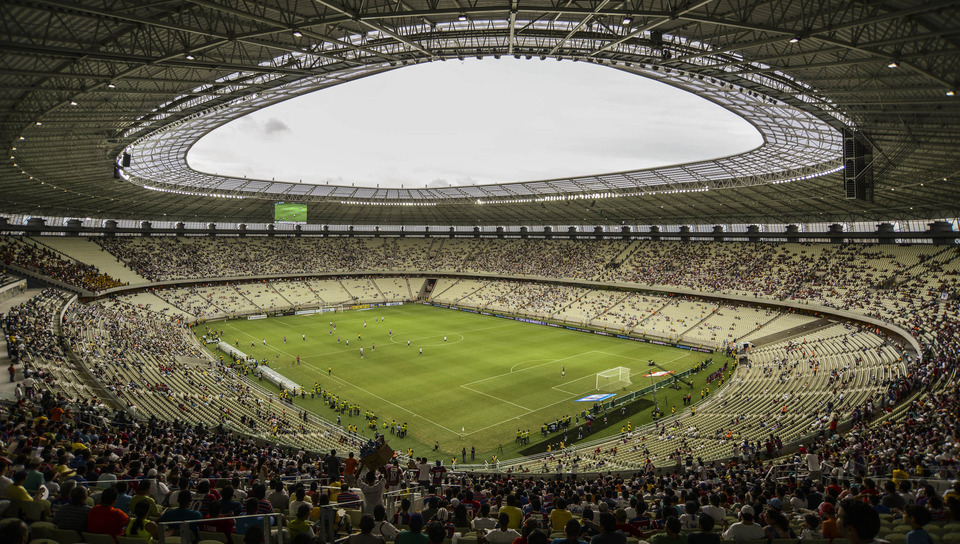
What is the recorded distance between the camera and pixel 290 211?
6309 centimetres

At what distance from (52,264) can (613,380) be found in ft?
188

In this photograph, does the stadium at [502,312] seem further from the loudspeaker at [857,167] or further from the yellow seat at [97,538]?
the loudspeaker at [857,167]

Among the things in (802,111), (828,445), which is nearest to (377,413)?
(828,445)

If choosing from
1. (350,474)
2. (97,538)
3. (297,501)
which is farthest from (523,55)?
(97,538)

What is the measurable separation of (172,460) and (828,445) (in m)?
21.8

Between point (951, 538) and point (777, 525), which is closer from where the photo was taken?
point (951, 538)

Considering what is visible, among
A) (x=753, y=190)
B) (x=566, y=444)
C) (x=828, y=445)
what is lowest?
(x=566, y=444)

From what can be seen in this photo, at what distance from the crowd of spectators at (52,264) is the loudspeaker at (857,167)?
6514 cm

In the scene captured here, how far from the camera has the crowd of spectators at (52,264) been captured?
50.1 meters

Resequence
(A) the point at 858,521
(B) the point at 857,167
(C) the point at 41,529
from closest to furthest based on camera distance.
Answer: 1. (A) the point at 858,521
2. (C) the point at 41,529
3. (B) the point at 857,167

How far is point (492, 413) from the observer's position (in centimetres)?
3359

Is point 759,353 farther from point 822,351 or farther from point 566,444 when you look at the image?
point 566,444

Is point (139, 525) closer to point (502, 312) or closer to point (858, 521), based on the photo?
point (858, 521)

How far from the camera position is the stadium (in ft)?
32.9
